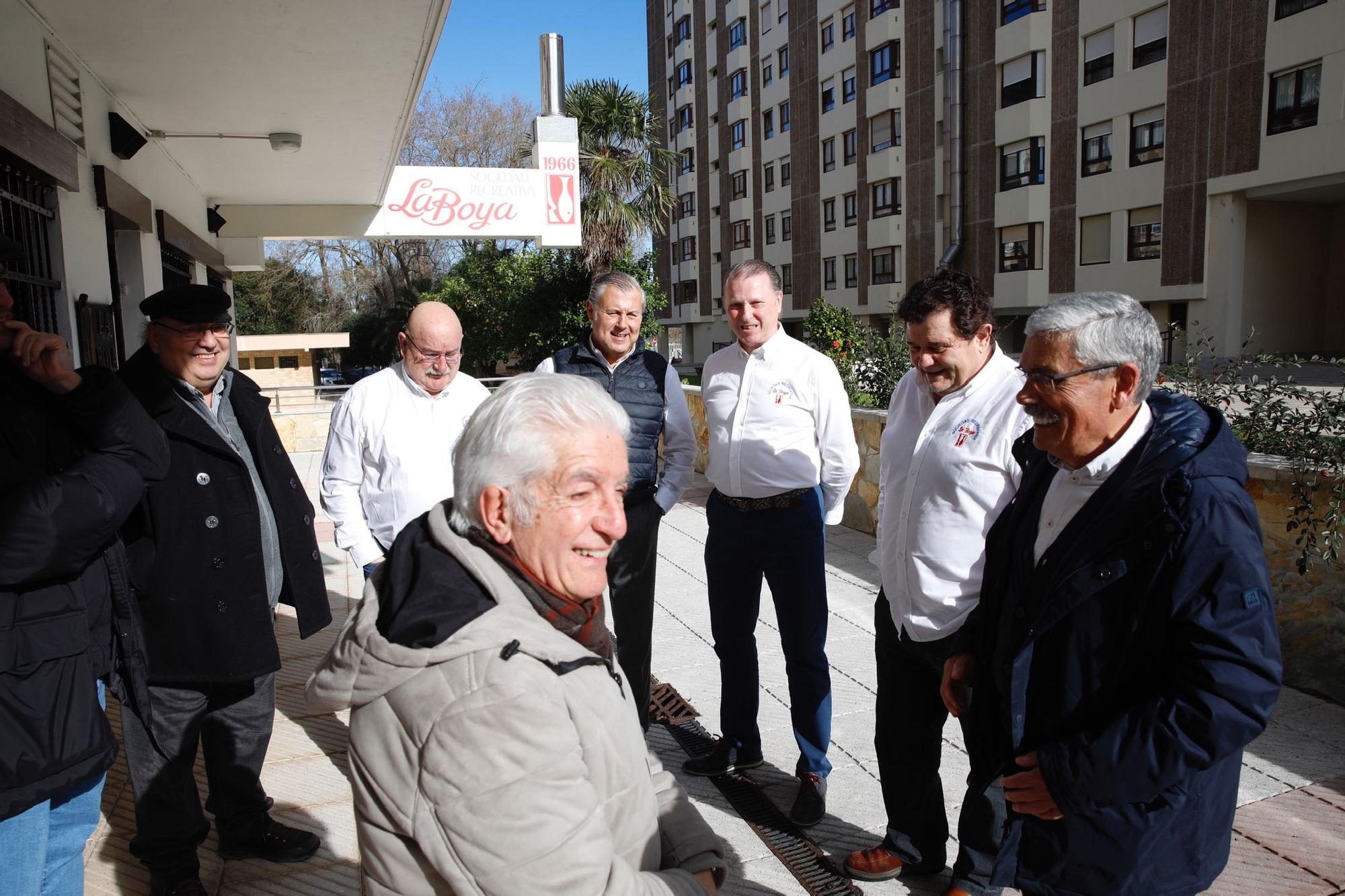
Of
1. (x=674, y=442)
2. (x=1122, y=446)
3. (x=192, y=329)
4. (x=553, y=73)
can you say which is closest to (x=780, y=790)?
(x=674, y=442)

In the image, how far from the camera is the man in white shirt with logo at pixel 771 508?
335cm

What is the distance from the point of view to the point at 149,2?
421 centimetres

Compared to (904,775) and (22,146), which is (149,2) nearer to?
(22,146)

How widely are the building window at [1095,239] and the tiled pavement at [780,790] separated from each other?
25.5 meters

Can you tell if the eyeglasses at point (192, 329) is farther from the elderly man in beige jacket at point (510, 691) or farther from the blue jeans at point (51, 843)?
the elderly man in beige jacket at point (510, 691)

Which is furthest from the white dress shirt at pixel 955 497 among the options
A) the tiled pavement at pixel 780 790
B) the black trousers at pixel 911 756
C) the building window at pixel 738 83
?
the building window at pixel 738 83

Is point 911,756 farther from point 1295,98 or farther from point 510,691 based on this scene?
point 1295,98

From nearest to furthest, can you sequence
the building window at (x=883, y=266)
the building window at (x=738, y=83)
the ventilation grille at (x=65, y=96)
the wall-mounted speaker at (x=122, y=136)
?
the ventilation grille at (x=65, y=96)
the wall-mounted speaker at (x=122, y=136)
the building window at (x=883, y=266)
the building window at (x=738, y=83)

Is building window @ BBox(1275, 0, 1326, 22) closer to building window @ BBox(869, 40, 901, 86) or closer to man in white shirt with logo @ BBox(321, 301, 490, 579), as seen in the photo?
building window @ BBox(869, 40, 901, 86)

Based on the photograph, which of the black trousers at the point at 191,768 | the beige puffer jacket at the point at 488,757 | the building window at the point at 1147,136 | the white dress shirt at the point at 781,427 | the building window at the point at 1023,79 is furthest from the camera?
the building window at the point at 1023,79

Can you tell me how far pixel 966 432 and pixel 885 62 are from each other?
35.8 metres

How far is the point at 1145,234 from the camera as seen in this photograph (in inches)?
985

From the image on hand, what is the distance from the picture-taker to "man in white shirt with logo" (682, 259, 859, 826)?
3.35 m

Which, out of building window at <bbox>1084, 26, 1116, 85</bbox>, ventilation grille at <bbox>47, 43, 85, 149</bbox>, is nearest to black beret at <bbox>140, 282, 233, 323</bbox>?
ventilation grille at <bbox>47, 43, 85, 149</bbox>
